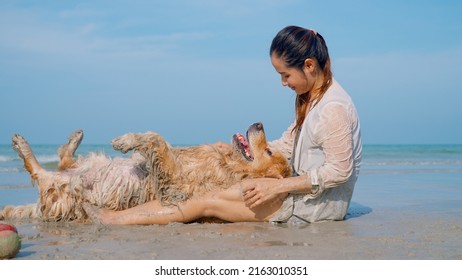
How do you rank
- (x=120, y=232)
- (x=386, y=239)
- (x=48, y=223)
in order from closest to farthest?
(x=386, y=239)
(x=120, y=232)
(x=48, y=223)

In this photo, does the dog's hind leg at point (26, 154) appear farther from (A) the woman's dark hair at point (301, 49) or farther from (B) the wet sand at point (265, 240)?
(A) the woman's dark hair at point (301, 49)

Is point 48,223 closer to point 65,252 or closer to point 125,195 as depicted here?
point 125,195

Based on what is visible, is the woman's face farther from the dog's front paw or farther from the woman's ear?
the dog's front paw

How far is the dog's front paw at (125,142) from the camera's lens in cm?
454

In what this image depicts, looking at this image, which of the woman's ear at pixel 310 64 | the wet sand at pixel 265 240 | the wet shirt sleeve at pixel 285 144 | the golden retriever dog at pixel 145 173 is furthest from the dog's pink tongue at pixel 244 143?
the woman's ear at pixel 310 64

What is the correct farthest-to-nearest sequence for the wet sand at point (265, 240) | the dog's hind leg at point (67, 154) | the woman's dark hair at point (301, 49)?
the dog's hind leg at point (67, 154)
the woman's dark hair at point (301, 49)
the wet sand at point (265, 240)

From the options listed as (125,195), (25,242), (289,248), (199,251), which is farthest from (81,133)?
(289,248)

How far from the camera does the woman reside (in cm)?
417

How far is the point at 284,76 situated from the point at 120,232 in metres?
1.87

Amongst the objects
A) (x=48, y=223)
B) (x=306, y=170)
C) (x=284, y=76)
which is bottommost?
(x=48, y=223)

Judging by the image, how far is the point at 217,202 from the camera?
14.8 ft

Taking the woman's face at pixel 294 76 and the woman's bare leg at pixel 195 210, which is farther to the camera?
the woman's bare leg at pixel 195 210

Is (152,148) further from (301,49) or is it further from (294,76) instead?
(301,49)

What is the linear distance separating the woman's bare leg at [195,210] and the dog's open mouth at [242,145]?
15.6 inches
